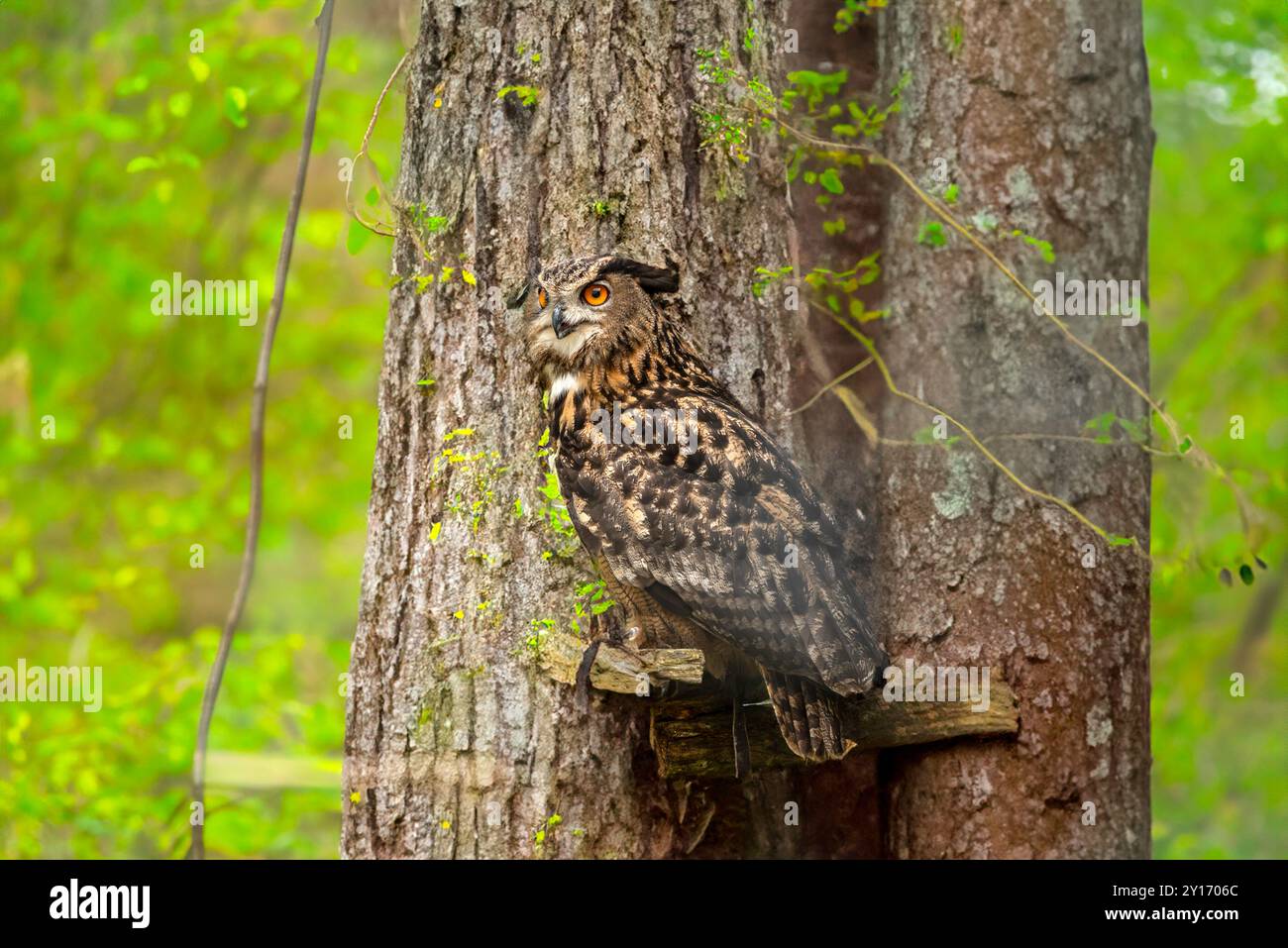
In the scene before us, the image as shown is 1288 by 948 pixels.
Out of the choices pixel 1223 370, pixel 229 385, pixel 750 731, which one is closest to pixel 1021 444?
pixel 750 731

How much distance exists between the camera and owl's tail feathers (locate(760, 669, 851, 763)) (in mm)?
2836

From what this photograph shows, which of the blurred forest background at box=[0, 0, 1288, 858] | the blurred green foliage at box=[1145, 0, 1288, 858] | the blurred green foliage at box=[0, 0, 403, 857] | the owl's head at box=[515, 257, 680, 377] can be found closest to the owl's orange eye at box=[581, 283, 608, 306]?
the owl's head at box=[515, 257, 680, 377]

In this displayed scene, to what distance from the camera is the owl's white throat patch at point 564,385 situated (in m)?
3.21

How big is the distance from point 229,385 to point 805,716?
595 centimetres

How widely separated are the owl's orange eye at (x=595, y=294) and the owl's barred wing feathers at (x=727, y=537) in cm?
30

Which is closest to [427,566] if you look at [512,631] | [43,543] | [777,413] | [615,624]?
[512,631]

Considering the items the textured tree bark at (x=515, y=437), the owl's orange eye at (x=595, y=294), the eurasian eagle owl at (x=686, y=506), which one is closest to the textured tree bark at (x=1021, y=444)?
the textured tree bark at (x=515, y=437)

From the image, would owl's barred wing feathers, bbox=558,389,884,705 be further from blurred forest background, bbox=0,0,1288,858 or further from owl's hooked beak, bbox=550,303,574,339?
blurred forest background, bbox=0,0,1288,858

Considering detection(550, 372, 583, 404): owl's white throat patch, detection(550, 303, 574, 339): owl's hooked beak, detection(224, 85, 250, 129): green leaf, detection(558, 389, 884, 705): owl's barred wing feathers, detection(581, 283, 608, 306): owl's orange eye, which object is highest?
detection(224, 85, 250, 129): green leaf

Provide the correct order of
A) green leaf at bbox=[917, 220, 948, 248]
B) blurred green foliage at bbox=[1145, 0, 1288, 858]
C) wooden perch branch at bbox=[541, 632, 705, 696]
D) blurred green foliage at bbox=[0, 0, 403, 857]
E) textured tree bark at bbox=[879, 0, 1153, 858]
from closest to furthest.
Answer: wooden perch branch at bbox=[541, 632, 705, 696] < textured tree bark at bbox=[879, 0, 1153, 858] < green leaf at bbox=[917, 220, 948, 248] < blurred green foliage at bbox=[0, 0, 403, 857] < blurred green foliage at bbox=[1145, 0, 1288, 858]

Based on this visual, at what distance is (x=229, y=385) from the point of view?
774cm

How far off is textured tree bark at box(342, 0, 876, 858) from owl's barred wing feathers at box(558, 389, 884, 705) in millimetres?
306

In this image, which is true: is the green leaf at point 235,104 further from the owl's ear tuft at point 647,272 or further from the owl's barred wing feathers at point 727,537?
the owl's barred wing feathers at point 727,537

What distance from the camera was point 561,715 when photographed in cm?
321
